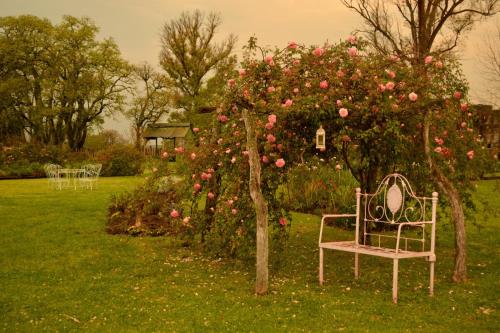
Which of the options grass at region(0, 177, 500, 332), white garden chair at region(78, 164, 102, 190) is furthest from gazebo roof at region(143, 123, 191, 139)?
grass at region(0, 177, 500, 332)

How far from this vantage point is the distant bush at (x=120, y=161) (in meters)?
29.5

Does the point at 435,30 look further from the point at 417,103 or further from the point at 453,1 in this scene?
the point at 417,103

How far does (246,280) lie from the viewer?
7445 mm

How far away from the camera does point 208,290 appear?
22.6ft

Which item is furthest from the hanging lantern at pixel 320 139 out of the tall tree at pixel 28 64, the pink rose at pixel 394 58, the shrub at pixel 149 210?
the tall tree at pixel 28 64

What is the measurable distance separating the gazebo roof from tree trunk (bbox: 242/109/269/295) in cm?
3714

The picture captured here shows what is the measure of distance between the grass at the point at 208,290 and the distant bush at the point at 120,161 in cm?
1855

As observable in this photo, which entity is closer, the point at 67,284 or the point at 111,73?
the point at 67,284

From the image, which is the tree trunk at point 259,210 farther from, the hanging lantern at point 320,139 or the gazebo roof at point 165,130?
the gazebo roof at point 165,130

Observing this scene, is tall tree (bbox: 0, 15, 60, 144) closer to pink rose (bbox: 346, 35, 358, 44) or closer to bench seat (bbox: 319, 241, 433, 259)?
pink rose (bbox: 346, 35, 358, 44)

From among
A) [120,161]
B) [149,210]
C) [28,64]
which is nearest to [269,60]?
[149,210]

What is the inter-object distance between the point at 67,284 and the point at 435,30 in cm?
2309

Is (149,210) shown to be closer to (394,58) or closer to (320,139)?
(320,139)

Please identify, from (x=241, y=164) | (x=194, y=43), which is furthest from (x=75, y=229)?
(x=194, y=43)
